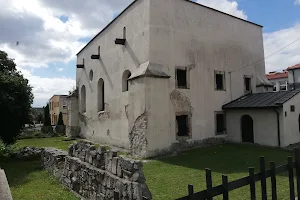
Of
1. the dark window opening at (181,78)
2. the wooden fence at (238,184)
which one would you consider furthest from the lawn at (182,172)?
the dark window opening at (181,78)

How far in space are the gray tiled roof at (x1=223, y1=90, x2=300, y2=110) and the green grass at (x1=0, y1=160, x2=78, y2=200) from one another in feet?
36.7

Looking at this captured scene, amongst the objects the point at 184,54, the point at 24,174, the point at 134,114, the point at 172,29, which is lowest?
the point at 24,174

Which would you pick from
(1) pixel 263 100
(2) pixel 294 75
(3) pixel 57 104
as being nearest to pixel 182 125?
(1) pixel 263 100

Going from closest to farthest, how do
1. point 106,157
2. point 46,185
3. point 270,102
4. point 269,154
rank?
point 106,157, point 46,185, point 269,154, point 270,102

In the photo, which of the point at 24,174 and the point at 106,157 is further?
the point at 24,174

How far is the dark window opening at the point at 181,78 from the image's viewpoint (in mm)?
14318

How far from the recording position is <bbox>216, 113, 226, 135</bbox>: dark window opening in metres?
15.9

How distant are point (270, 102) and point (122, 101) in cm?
897

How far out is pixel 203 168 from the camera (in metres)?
9.65

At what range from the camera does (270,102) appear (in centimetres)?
1376

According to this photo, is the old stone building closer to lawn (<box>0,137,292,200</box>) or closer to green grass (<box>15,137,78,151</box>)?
lawn (<box>0,137,292,200</box>)

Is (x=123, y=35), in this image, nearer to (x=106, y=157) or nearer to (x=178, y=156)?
(x=178, y=156)

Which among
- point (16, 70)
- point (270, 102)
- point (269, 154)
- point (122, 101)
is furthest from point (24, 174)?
point (270, 102)

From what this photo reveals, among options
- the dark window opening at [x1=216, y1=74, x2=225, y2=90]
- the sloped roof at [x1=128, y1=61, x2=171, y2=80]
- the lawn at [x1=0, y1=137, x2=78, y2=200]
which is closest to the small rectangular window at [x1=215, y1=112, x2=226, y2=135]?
the dark window opening at [x1=216, y1=74, x2=225, y2=90]
